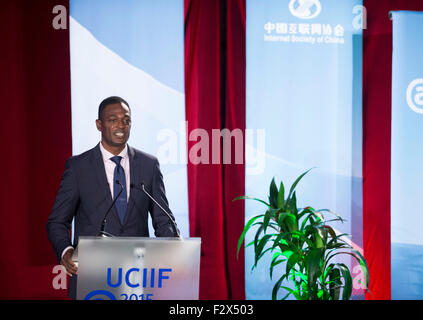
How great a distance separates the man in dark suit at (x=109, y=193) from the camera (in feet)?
8.21

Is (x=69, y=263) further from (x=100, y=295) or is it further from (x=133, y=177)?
(x=133, y=177)

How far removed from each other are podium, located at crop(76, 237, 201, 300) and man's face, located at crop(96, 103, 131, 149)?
1136mm

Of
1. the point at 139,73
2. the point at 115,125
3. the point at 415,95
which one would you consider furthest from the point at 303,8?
the point at 115,125

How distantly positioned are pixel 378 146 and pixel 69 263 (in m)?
2.69

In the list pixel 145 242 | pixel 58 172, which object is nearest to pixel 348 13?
pixel 58 172

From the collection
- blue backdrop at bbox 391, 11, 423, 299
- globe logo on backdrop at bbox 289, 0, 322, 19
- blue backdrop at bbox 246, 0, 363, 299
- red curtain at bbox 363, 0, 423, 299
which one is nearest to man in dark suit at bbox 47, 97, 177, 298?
blue backdrop at bbox 246, 0, 363, 299

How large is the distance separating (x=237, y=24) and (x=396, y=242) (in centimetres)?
224

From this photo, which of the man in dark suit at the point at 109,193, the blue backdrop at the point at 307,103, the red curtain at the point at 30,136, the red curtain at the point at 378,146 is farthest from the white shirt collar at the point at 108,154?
the red curtain at the point at 378,146

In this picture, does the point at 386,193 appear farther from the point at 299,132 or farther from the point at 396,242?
the point at 299,132

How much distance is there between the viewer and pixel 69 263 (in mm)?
2043

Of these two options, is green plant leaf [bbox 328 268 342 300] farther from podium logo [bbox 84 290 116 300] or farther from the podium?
podium logo [bbox 84 290 116 300]

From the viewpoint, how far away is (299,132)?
3.73 metres
